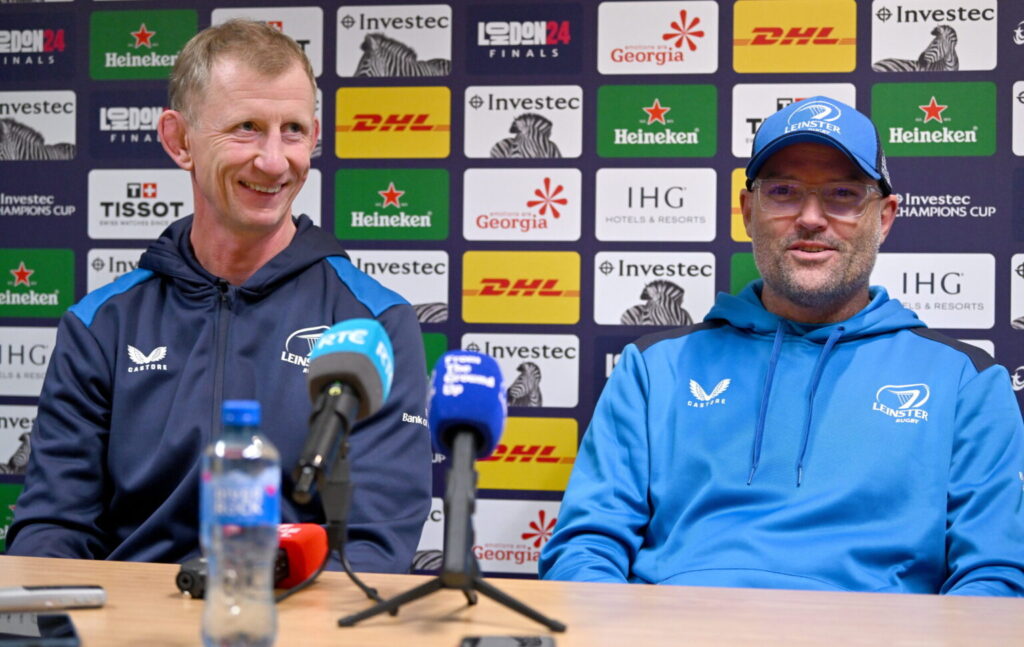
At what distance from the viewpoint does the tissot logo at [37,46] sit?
2664mm

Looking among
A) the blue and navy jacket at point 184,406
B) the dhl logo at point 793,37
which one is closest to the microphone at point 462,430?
the blue and navy jacket at point 184,406

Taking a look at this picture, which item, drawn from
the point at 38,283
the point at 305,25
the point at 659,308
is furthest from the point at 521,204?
the point at 38,283

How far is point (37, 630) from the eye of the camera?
3.21 feet

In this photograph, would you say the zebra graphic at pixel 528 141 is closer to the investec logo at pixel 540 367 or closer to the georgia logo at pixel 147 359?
the investec logo at pixel 540 367

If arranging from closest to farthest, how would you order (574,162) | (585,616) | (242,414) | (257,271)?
(242,414) < (585,616) < (257,271) < (574,162)

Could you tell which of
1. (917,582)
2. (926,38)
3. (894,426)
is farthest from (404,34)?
(917,582)

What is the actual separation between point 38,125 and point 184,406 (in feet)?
4.56

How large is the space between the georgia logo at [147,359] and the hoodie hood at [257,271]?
0.40 feet

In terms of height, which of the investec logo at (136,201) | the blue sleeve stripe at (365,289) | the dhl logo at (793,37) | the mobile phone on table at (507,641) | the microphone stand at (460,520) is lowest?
the mobile phone on table at (507,641)

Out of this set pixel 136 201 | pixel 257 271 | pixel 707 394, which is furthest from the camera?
pixel 136 201

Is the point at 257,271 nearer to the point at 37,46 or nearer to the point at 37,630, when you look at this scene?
the point at 37,630

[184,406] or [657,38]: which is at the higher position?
[657,38]

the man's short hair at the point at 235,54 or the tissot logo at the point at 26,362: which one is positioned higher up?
the man's short hair at the point at 235,54

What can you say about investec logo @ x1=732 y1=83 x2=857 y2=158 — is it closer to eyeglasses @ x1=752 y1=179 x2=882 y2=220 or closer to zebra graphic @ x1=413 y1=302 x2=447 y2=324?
eyeglasses @ x1=752 y1=179 x2=882 y2=220
